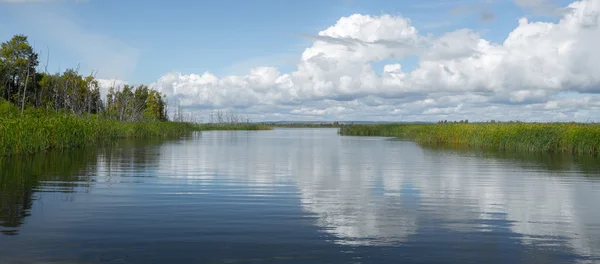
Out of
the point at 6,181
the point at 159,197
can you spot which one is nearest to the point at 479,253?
the point at 159,197

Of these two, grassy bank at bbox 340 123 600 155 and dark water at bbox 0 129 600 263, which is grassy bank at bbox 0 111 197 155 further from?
grassy bank at bbox 340 123 600 155

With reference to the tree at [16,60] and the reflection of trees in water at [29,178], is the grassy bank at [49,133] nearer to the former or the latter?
the reflection of trees in water at [29,178]

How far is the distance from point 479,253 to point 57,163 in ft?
47.7

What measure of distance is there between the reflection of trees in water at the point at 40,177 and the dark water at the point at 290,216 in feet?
0.13

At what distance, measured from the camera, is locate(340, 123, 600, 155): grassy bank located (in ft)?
85.4

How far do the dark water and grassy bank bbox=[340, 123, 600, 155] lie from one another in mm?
12086

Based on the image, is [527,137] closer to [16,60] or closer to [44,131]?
[44,131]

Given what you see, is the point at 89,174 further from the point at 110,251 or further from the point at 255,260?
the point at 255,260

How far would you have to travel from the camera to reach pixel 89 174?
1403 centimetres

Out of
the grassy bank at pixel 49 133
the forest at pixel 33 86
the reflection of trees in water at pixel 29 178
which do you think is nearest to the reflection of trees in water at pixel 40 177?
the reflection of trees in water at pixel 29 178

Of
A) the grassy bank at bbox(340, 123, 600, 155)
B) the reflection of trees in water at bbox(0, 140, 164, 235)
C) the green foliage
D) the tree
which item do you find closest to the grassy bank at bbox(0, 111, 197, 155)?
the green foliage

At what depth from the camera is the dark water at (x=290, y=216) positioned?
19.9 feet

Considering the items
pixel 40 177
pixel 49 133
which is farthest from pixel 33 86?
pixel 40 177

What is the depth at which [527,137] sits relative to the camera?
29.2m
